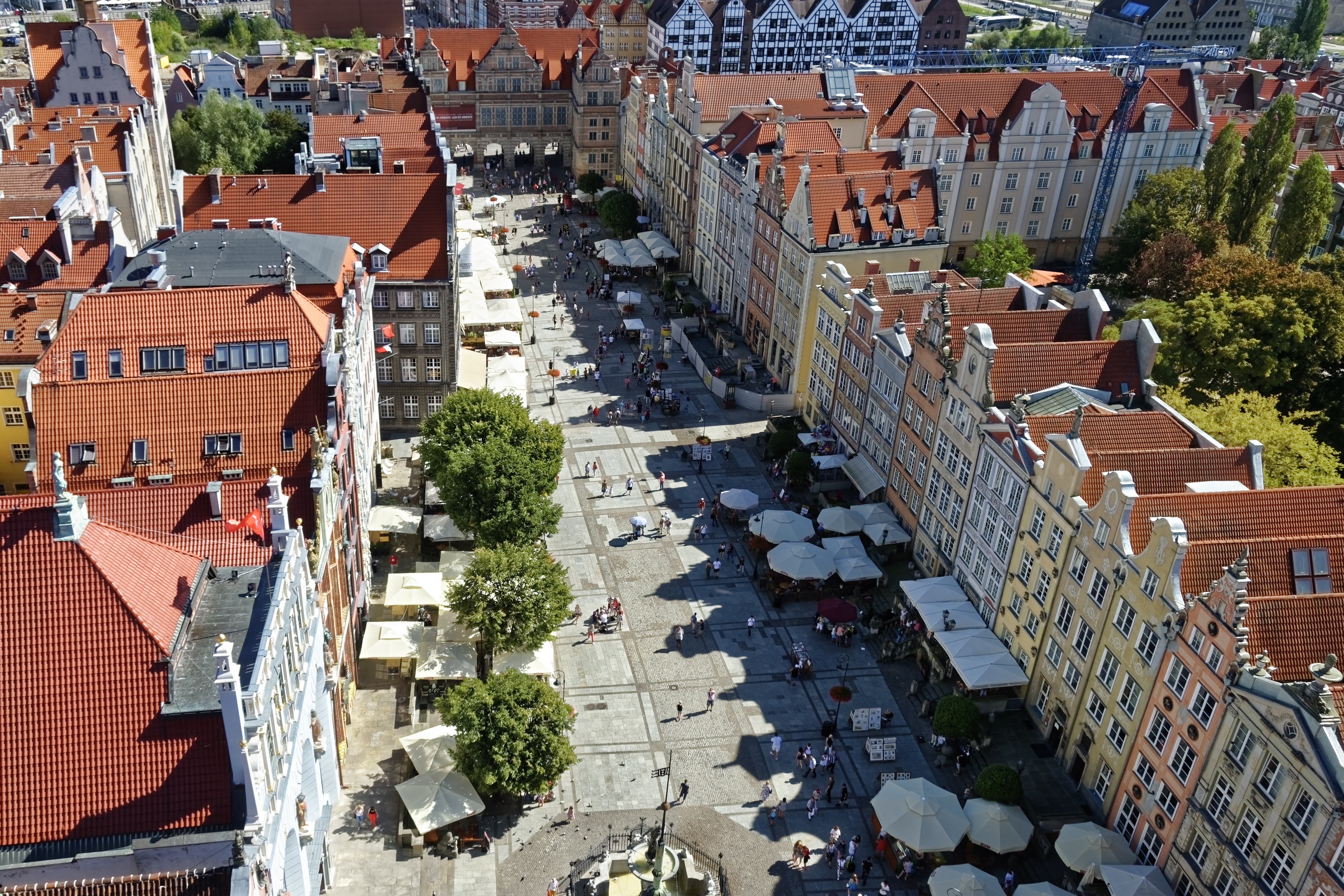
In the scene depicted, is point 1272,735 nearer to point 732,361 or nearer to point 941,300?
point 941,300

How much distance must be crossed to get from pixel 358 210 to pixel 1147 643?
7036 cm

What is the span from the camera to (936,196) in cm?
10506

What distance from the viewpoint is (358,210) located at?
95.4 metres

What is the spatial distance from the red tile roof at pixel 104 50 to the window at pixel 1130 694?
132 metres

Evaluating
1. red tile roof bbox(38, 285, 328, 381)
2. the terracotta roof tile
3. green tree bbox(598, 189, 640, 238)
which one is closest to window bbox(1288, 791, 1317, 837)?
the terracotta roof tile

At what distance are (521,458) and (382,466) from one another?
21.2 metres

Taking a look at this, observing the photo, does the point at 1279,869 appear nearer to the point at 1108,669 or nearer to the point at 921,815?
the point at 1108,669

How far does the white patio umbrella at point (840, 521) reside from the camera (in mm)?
83688

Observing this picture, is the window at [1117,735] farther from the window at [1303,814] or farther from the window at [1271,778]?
the window at [1303,814]

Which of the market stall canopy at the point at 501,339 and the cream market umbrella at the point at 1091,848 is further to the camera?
the market stall canopy at the point at 501,339

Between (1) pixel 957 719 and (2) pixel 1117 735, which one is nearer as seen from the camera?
(2) pixel 1117 735

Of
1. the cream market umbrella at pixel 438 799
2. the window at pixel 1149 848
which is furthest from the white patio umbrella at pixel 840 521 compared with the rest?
the cream market umbrella at pixel 438 799

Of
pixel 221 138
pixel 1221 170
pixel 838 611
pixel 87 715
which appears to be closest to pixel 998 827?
pixel 838 611

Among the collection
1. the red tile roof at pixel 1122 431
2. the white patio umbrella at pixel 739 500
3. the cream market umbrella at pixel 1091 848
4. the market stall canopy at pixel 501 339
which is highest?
the red tile roof at pixel 1122 431
